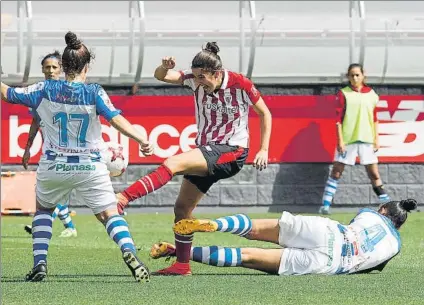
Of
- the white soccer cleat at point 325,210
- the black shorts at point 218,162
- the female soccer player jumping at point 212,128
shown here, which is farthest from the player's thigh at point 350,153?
the black shorts at point 218,162

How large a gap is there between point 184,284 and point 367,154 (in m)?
9.32

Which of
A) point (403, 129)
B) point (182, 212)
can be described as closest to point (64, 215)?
point (182, 212)

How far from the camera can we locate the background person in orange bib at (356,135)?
18547 mm

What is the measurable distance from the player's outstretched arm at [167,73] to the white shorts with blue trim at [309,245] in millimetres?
1500

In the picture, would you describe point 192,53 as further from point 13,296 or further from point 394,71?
point 13,296

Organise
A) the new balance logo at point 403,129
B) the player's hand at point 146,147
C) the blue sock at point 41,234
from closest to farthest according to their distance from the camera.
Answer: the player's hand at point 146,147 → the blue sock at point 41,234 → the new balance logo at point 403,129

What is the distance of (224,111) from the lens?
10.9m

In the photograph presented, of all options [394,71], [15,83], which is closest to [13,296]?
[15,83]

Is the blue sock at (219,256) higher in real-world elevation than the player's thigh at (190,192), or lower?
lower

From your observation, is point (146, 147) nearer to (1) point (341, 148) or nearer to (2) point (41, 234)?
(2) point (41, 234)

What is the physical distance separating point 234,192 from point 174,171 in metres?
8.76

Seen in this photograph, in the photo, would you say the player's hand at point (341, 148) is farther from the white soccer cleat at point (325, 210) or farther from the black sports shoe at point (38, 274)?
the black sports shoe at point (38, 274)

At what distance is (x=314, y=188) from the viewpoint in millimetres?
19109

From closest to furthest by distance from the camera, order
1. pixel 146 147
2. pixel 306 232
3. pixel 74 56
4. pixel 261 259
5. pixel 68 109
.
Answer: pixel 146 147 → pixel 74 56 → pixel 68 109 → pixel 306 232 → pixel 261 259
